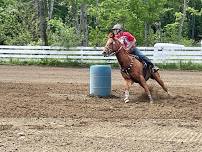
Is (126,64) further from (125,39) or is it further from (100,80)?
(100,80)

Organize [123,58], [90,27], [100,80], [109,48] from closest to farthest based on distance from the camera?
1. [109,48]
2. [123,58]
3. [100,80]
4. [90,27]

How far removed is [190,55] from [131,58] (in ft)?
53.7

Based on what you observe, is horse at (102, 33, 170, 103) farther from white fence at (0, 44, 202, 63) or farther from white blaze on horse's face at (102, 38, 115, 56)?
white fence at (0, 44, 202, 63)

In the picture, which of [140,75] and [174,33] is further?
[174,33]

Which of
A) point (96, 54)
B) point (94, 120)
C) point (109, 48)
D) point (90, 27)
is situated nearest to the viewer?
point (94, 120)

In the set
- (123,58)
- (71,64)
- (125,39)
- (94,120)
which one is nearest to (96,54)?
(71,64)

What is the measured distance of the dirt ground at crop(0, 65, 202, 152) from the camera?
9513mm

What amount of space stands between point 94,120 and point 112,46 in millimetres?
3478

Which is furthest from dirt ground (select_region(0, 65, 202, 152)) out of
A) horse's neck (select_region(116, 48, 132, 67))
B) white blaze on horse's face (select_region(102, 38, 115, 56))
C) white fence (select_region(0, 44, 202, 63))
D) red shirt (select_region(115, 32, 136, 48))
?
white fence (select_region(0, 44, 202, 63))

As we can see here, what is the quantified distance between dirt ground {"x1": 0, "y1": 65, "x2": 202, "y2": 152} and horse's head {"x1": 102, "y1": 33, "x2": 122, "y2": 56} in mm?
1398

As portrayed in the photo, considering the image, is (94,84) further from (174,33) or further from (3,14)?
(174,33)

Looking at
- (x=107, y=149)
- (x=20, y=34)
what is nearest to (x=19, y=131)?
(x=107, y=149)

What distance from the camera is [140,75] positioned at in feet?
52.4

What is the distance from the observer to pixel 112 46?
1545cm
